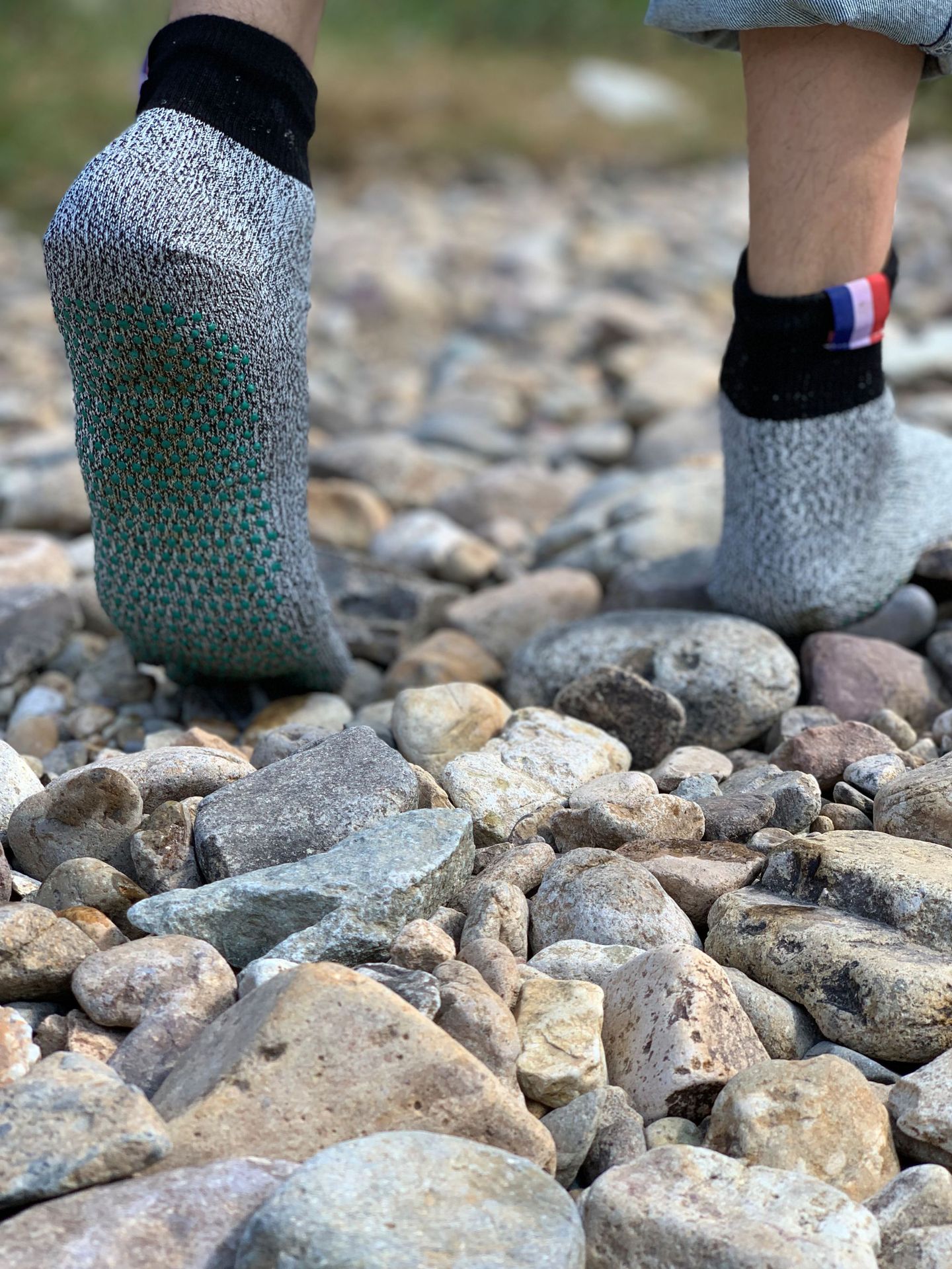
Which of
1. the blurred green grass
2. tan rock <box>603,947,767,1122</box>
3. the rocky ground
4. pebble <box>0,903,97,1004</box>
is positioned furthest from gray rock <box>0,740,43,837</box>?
the blurred green grass

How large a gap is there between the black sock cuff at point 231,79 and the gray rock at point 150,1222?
1095mm

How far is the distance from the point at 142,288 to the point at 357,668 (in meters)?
0.72

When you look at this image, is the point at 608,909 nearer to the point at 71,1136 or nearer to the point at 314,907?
the point at 314,907

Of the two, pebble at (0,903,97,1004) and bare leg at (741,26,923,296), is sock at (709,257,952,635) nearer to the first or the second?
bare leg at (741,26,923,296)

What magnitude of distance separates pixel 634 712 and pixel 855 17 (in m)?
0.79

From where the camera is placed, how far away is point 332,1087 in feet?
2.99

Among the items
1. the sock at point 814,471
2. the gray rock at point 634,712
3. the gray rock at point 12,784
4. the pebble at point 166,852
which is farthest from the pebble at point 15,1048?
the sock at point 814,471

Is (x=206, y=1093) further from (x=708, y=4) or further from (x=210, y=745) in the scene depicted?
(x=708, y=4)

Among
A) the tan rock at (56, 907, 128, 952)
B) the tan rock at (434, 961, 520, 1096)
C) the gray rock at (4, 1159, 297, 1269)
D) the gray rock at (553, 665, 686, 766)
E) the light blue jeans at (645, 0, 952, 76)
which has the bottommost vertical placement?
the gray rock at (4, 1159, 297, 1269)

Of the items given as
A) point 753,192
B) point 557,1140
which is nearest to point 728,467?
point 753,192

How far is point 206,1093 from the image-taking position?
90cm

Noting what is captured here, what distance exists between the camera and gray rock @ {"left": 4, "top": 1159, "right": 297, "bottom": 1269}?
81cm

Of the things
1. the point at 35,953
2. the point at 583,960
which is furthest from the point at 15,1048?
the point at 583,960

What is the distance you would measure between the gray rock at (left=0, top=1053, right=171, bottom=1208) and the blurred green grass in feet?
15.4
